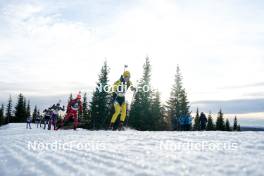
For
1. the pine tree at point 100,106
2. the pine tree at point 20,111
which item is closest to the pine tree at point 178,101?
the pine tree at point 100,106

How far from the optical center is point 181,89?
169ft

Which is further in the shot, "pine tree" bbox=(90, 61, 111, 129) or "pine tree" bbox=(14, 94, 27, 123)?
"pine tree" bbox=(14, 94, 27, 123)

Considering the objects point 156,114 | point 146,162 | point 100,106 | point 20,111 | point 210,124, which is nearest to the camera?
point 146,162

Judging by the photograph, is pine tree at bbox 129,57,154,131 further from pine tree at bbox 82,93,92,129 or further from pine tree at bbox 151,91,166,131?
pine tree at bbox 82,93,92,129

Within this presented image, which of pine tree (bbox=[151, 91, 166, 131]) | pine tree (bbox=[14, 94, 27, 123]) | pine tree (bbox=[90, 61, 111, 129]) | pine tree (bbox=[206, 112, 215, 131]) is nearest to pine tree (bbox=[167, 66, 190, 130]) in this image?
pine tree (bbox=[151, 91, 166, 131])

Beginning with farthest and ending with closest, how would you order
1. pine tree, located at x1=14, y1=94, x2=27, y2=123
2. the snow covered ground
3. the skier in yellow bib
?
pine tree, located at x1=14, y1=94, x2=27, y2=123 → the skier in yellow bib → the snow covered ground

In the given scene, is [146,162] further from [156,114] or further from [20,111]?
[20,111]

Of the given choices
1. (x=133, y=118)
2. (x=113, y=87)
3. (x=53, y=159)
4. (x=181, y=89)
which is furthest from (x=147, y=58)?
(x=53, y=159)

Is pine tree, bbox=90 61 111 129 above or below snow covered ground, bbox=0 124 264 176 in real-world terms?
above

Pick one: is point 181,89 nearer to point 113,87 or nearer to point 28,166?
point 113,87

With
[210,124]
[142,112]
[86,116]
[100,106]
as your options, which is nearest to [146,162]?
[142,112]

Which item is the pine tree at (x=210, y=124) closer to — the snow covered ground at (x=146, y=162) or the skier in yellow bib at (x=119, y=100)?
the skier in yellow bib at (x=119, y=100)

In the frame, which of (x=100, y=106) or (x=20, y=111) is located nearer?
(x=100, y=106)

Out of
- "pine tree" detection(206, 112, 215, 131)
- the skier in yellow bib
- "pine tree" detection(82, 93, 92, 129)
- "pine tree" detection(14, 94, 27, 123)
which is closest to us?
the skier in yellow bib
